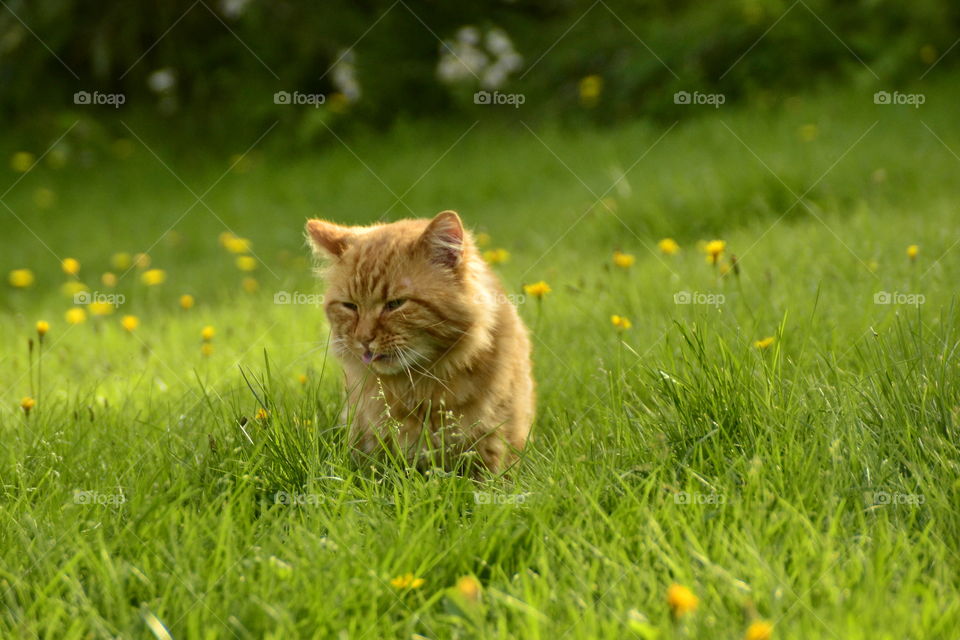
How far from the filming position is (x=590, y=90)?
931cm

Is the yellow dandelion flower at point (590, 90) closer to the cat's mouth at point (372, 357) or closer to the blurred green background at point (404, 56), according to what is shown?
the blurred green background at point (404, 56)

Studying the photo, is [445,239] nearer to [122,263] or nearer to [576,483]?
[576,483]

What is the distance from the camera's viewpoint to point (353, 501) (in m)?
2.47

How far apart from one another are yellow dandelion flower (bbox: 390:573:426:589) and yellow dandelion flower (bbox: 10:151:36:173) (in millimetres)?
8766

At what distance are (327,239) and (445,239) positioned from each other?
1.53ft

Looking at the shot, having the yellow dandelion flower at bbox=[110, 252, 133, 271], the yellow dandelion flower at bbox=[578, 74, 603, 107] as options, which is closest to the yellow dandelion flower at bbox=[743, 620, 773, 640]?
the yellow dandelion flower at bbox=[110, 252, 133, 271]

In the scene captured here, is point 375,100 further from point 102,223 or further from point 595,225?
point 595,225

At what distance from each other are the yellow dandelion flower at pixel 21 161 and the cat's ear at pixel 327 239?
24.4ft

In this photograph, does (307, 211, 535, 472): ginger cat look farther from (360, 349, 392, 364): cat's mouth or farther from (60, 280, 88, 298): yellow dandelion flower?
(60, 280, 88, 298): yellow dandelion flower

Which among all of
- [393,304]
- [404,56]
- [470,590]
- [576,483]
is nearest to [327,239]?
[393,304]

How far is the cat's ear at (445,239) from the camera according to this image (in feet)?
9.75

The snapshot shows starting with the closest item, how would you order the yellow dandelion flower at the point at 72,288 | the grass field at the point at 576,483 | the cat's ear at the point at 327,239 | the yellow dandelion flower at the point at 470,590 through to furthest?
the yellow dandelion flower at the point at 470,590
the grass field at the point at 576,483
the cat's ear at the point at 327,239
the yellow dandelion flower at the point at 72,288

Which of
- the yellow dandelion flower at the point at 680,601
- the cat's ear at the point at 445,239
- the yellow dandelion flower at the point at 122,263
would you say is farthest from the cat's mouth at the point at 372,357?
the yellow dandelion flower at the point at 122,263

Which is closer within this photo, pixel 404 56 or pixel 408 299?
pixel 408 299
